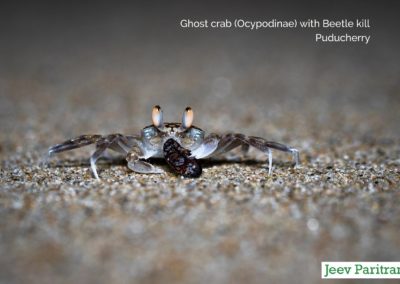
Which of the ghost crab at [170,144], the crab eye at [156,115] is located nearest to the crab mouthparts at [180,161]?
the ghost crab at [170,144]

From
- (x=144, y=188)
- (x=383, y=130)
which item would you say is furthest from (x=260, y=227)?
(x=383, y=130)

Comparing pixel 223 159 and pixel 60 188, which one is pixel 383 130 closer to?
pixel 223 159

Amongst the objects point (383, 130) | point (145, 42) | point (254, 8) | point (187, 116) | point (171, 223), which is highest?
point (254, 8)

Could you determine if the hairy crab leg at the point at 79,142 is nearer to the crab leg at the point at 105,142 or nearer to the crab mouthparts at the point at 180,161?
the crab leg at the point at 105,142

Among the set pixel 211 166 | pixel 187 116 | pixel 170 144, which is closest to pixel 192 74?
pixel 211 166

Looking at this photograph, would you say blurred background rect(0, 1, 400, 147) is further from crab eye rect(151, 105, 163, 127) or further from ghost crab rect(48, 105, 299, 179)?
crab eye rect(151, 105, 163, 127)

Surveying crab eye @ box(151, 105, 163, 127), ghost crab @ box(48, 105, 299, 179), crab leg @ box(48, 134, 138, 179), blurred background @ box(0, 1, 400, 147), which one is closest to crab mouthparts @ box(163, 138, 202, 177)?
ghost crab @ box(48, 105, 299, 179)
